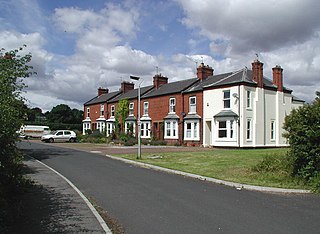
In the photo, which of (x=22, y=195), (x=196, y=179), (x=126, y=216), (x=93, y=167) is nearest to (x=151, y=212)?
(x=126, y=216)

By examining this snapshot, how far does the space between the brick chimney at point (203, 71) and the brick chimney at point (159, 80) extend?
7.96m

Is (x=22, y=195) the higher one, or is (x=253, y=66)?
(x=253, y=66)

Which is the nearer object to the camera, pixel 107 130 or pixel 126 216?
pixel 126 216

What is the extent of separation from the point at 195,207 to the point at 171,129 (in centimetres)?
3095

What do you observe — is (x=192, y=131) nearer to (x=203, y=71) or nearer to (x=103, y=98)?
(x=203, y=71)

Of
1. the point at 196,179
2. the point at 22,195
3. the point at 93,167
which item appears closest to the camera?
the point at 22,195

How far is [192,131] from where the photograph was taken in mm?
36562

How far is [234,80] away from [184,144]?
29.8 ft

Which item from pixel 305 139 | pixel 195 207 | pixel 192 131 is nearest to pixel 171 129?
pixel 192 131

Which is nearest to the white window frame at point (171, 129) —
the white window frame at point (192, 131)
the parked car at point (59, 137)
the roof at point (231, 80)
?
the white window frame at point (192, 131)

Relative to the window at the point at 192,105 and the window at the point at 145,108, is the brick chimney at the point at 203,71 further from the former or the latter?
the window at the point at 145,108

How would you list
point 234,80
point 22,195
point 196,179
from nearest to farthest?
point 22,195 < point 196,179 < point 234,80

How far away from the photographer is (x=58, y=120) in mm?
94625

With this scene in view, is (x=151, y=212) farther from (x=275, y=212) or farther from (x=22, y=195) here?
(x=22, y=195)
